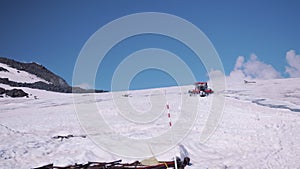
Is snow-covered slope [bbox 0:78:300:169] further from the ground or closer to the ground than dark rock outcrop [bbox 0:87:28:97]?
closer to the ground

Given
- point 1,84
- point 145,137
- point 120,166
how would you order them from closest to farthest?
point 120,166, point 145,137, point 1,84

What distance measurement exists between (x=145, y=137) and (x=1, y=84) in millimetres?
45533

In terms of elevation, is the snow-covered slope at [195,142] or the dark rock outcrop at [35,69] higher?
the dark rock outcrop at [35,69]

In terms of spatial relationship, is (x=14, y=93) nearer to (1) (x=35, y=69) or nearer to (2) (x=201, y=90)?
(2) (x=201, y=90)

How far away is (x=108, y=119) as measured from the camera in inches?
607

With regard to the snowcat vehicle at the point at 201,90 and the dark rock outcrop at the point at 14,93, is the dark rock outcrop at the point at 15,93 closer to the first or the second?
the dark rock outcrop at the point at 14,93

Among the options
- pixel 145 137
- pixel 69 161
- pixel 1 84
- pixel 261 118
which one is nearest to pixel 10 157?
pixel 69 161

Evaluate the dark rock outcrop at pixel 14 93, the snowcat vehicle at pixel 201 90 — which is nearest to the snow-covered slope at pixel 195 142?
the snowcat vehicle at pixel 201 90

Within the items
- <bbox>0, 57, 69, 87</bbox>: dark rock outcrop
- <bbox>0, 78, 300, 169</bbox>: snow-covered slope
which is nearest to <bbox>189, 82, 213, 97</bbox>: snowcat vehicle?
<bbox>0, 78, 300, 169</bbox>: snow-covered slope

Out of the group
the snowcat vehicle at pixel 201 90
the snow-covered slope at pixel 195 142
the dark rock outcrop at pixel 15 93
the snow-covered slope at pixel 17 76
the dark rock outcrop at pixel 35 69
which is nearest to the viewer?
the snow-covered slope at pixel 195 142

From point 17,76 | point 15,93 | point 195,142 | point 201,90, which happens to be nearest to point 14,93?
point 15,93

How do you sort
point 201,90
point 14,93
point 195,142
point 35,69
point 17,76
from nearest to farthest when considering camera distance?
point 195,142 < point 201,90 < point 14,93 < point 17,76 < point 35,69

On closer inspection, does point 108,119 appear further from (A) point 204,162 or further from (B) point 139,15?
(A) point 204,162

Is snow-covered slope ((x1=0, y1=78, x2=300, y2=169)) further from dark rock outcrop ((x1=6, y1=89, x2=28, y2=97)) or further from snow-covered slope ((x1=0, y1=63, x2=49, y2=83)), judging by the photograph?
snow-covered slope ((x1=0, y1=63, x2=49, y2=83))
